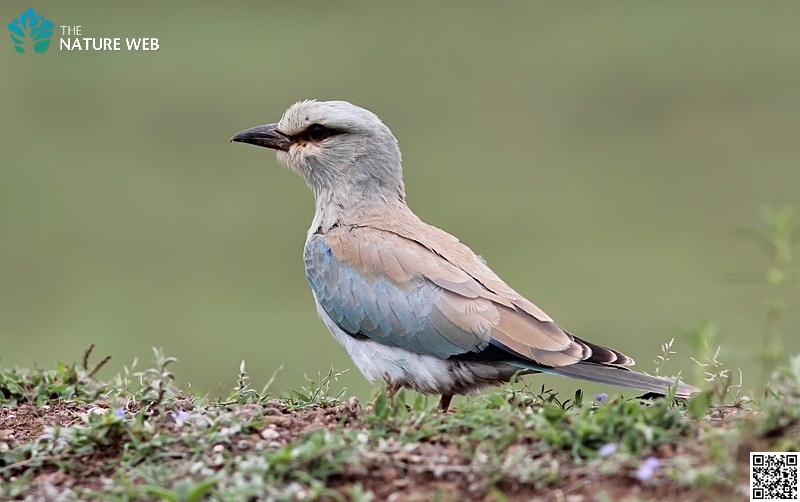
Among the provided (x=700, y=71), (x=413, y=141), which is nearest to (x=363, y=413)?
(x=413, y=141)

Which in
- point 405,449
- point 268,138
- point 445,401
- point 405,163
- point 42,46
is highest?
point 42,46

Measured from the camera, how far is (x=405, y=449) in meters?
4.77

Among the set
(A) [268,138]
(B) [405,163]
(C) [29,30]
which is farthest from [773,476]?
(C) [29,30]

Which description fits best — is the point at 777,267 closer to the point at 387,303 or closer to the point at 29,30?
the point at 387,303

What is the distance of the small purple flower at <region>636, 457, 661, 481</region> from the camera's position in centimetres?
431

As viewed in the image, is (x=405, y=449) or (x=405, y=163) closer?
(x=405, y=449)

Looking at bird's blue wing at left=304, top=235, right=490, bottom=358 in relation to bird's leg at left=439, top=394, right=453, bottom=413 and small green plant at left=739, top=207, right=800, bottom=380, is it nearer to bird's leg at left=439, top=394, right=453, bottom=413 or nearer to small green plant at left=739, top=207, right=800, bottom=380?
bird's leg at left=439, top=394, right=453, bottom=413

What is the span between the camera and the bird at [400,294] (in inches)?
240

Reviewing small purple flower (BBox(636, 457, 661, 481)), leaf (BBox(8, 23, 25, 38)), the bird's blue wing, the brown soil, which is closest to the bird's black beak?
the bird's blue wing

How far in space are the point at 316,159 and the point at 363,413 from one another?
95.8 inches

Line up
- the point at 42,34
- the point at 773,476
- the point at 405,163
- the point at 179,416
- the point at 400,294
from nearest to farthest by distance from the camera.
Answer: the point at 773,476 → the point at 179,416 → the point at 400,294 → the point at 405,163 → the point at 42,34

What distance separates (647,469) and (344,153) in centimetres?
353

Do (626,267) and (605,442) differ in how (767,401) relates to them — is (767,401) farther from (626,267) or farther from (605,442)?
(626,267)

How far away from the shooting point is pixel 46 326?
43.8 ft
